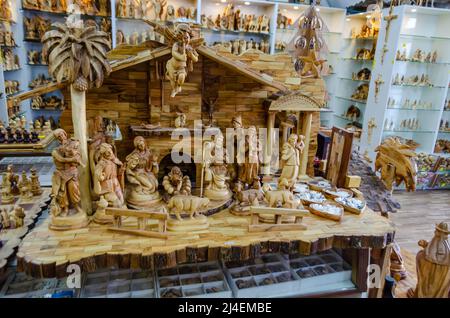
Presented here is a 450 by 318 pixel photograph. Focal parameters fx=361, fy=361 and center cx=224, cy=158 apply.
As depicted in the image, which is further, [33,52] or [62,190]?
[33,52]

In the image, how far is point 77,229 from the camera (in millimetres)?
3180

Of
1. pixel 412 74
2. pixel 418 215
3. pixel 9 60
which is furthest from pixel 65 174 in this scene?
pixel 412 74

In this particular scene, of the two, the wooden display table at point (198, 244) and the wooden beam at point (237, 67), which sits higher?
the wooden beam at point (237, 67)

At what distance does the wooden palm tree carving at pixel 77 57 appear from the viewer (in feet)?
9.93

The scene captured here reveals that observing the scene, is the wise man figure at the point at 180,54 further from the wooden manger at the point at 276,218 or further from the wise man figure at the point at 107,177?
the wooden manger at the point at 276,218

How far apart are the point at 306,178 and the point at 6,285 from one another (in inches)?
133

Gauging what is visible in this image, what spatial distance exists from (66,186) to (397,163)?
332 cm

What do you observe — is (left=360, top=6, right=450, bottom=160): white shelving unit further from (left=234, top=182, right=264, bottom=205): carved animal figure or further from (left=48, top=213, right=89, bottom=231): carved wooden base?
(left=48, top=213, right=89, bottom=231): carved wooden base

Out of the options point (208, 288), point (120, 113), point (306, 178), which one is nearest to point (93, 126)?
point (120, 113)

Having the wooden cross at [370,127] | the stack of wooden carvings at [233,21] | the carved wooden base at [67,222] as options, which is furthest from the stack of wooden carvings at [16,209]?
the wooden cross at [370,127]

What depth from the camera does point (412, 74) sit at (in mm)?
7113

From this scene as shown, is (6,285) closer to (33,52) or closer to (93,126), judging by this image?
(93,126)

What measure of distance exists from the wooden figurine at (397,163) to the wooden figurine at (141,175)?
8.27ft
